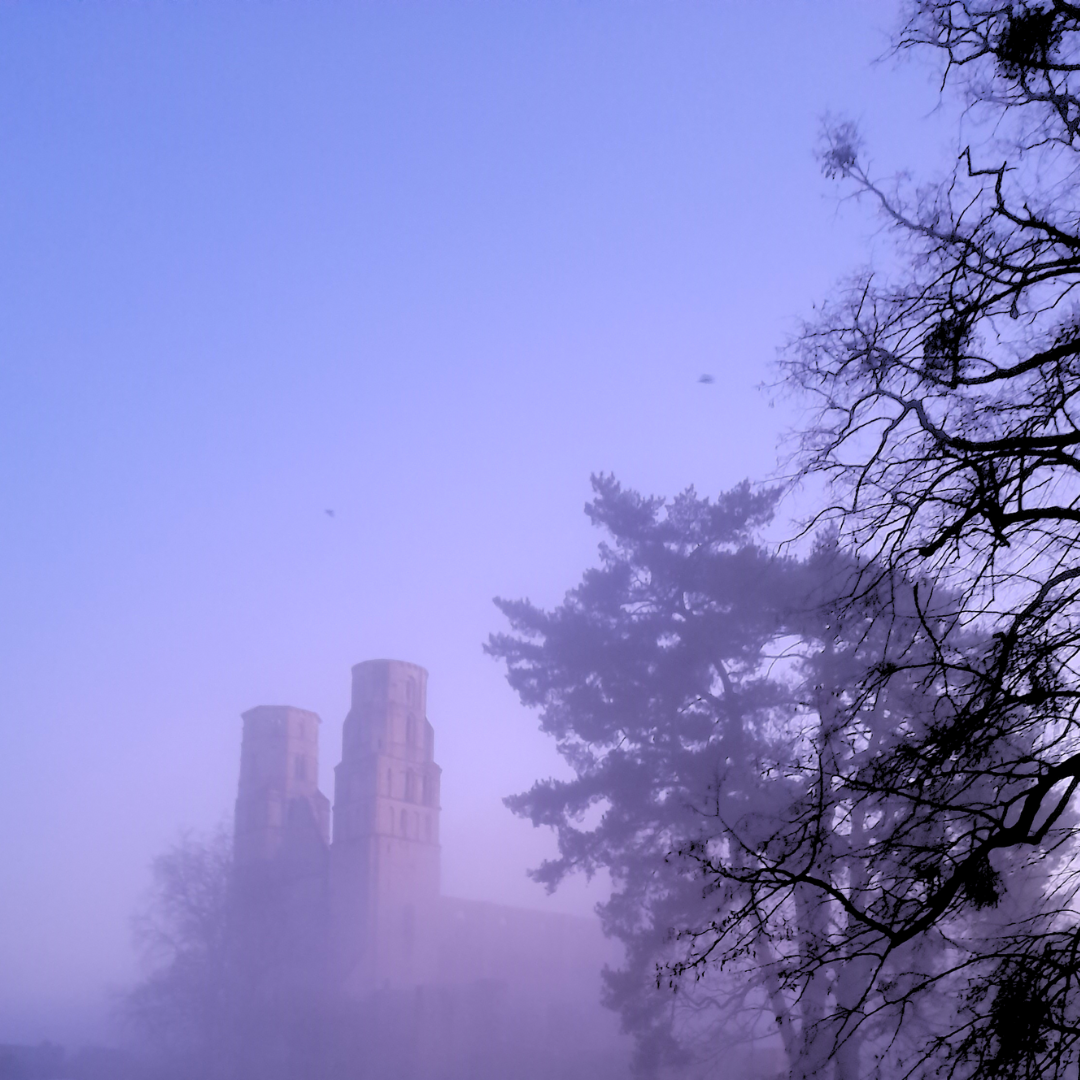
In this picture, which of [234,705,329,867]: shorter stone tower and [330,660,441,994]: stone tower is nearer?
[330,660,441,994]: stone tower

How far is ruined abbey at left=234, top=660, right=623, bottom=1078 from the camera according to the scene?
51000 millimetres

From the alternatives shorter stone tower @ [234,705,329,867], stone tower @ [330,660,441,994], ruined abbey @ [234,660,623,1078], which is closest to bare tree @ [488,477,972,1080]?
ruined abbey @ [234,660,623,1078]

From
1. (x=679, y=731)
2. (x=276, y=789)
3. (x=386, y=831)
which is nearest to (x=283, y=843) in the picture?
(x=276, y=789)

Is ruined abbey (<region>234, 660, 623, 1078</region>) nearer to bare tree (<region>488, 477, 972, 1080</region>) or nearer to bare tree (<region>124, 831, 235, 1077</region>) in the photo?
bare tree (<region>124, 831, 235, 1077</region>)

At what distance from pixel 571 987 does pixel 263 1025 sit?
22016 millimetres

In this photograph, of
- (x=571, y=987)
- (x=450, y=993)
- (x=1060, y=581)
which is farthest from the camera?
(x=571, y=987)

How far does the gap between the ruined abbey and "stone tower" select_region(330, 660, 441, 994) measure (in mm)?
72

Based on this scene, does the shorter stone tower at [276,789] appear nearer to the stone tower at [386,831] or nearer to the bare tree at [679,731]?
the stone tower at [386,831]

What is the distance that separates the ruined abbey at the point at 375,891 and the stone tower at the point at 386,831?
0.07m

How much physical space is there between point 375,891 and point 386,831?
3285 mm

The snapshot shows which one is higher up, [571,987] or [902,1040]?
[571,987]

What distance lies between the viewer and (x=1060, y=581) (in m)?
4.02

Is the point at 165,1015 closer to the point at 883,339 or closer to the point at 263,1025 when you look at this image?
the point at 263,1025

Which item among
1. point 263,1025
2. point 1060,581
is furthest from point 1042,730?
point 263,1025
